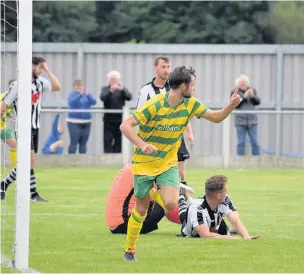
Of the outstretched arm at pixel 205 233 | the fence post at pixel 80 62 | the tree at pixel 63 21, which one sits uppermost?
the tree at pixel 63 21

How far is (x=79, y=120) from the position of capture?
25.6 m

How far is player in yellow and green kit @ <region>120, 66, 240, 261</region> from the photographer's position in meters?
11.6

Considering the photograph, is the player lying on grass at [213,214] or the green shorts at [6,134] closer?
the player lying on grass at [213,214]

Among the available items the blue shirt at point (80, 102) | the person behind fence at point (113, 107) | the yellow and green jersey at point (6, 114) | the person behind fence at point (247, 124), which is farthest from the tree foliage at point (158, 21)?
the yellow and green jersey at point (6, 114)

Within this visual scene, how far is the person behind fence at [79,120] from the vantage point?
2552cm

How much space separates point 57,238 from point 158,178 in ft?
→ 6.64

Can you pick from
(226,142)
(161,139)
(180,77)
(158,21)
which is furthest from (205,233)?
(158,21)

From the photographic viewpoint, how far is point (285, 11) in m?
43.4

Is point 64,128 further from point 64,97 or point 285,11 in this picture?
point 285,11

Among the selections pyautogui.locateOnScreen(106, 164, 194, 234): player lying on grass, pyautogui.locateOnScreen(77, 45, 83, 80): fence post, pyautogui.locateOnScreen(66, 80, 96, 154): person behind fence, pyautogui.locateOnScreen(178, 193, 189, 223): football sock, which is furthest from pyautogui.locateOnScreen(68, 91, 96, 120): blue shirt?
pyautogui.locateOnScreen(178, 193, 189, 223): football sock

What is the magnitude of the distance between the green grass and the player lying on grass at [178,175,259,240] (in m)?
0.21

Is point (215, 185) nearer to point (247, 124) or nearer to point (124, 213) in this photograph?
point (124, 213)

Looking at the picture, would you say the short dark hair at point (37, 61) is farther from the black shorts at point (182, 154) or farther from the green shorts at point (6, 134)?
the black shorts at point (182, 154)

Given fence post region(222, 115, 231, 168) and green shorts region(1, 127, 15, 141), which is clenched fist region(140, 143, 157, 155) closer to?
green shorts region(1, 127, 15, 141)
